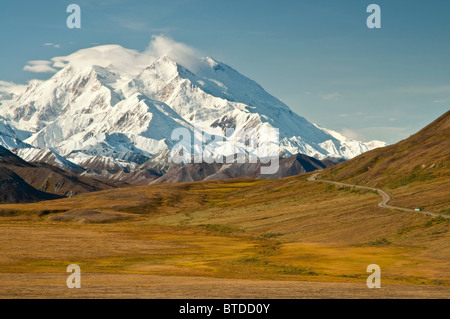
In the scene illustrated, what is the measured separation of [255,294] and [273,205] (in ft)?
466

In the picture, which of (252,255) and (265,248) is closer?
(252,255)

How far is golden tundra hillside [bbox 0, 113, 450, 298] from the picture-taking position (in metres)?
56.2

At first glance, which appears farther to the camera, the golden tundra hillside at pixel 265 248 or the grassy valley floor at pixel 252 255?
the golden tundra hillside at pixel 265 248

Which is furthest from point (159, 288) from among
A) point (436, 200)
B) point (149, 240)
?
point (436, 200)

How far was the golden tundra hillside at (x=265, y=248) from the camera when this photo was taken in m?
56.2

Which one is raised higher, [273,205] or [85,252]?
[273,205]

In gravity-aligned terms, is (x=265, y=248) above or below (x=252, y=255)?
above

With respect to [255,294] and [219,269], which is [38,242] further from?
[255,294]

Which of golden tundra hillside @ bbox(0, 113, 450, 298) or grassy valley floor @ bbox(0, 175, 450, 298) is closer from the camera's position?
grassy valley floor @ bbox(0, 175, 450, 298)

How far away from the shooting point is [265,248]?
112 metres

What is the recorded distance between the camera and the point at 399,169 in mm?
188750
